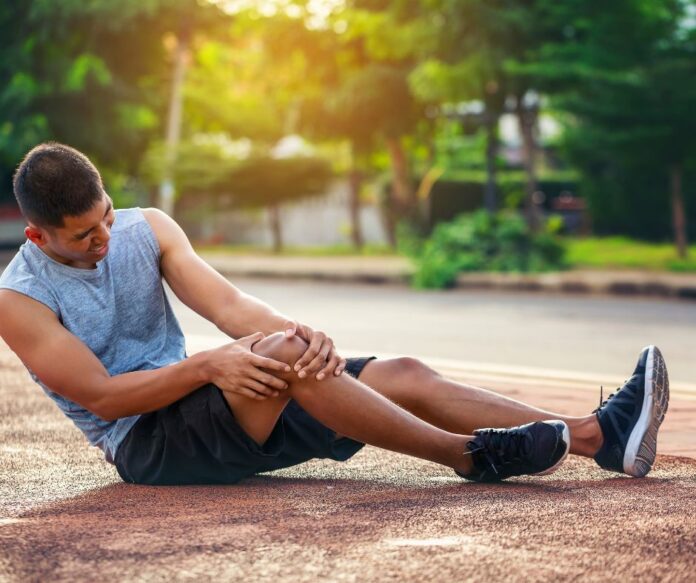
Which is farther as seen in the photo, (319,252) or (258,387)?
(319,252)

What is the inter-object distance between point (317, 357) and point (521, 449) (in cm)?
68

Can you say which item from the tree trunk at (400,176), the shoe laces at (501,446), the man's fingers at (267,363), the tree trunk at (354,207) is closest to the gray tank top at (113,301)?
the man's fingers at (267,363)

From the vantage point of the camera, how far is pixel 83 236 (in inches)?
146

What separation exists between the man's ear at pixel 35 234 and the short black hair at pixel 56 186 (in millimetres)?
48

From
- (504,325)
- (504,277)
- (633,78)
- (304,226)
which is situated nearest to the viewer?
(504,325)

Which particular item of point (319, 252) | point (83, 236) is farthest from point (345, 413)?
point (319, 252)

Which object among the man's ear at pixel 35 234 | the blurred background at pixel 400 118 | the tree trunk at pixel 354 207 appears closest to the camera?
the man's ear at pixel 35 234

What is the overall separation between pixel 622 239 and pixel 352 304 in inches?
375

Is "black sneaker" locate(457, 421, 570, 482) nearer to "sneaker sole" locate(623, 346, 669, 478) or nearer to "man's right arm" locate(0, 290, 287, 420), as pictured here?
"sneaker sole" locate(623, 346, 669, 478)

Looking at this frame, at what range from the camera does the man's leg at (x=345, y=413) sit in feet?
12.3

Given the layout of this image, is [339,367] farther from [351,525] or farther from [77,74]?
[77,74]

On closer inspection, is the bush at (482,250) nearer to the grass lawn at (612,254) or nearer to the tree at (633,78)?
the grass lawn at (612,254)

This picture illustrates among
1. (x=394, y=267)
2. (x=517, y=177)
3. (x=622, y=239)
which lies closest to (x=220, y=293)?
(x=394, y=267)

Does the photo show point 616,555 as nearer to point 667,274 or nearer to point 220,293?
point 220,293
